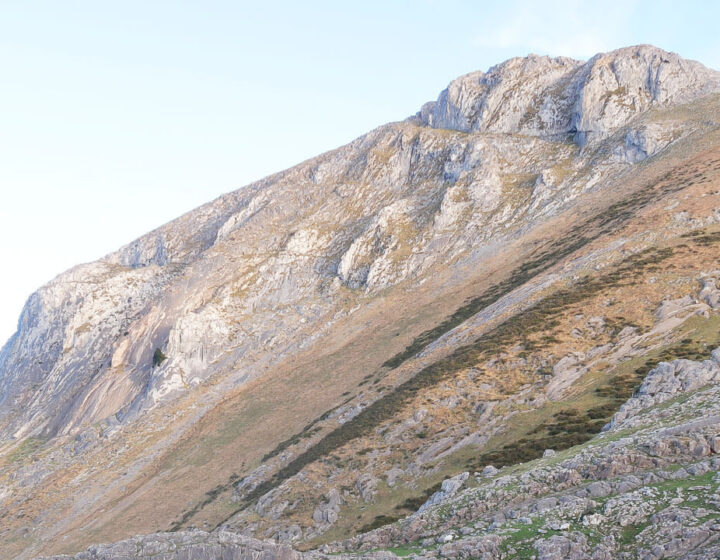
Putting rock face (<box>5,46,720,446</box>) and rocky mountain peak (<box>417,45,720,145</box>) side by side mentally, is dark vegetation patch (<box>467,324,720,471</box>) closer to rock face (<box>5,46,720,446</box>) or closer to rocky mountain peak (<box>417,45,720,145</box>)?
rock face (<box>5,46,720,446</box>)

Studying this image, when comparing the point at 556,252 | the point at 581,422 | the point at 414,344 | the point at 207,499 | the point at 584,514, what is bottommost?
the point at 581,422

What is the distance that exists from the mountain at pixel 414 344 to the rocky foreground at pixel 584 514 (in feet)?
0.51

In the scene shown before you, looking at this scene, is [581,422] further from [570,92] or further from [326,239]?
[570,92]

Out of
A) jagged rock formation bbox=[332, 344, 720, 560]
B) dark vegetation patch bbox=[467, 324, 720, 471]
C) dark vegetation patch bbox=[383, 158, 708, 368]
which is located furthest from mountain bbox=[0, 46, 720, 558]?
dark vegetation patch bbox=[383, 158, 708, 368]

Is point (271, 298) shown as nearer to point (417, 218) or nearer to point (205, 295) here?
point (205, 295)

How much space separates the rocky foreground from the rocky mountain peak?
3958 inches

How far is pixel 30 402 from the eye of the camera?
11119cm

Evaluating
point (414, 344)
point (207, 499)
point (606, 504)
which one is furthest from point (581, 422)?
point (207, 499)

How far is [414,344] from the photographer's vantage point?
7106 centimetres

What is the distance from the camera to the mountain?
27.7 meters

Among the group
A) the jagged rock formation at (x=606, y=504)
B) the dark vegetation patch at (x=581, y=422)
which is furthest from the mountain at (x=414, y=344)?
the dark vegetation patch at (x=581, y=422)

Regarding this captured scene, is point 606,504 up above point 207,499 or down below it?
above

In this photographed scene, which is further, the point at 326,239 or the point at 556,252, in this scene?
the point at 326,239

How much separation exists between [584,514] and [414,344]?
52.0 meters
